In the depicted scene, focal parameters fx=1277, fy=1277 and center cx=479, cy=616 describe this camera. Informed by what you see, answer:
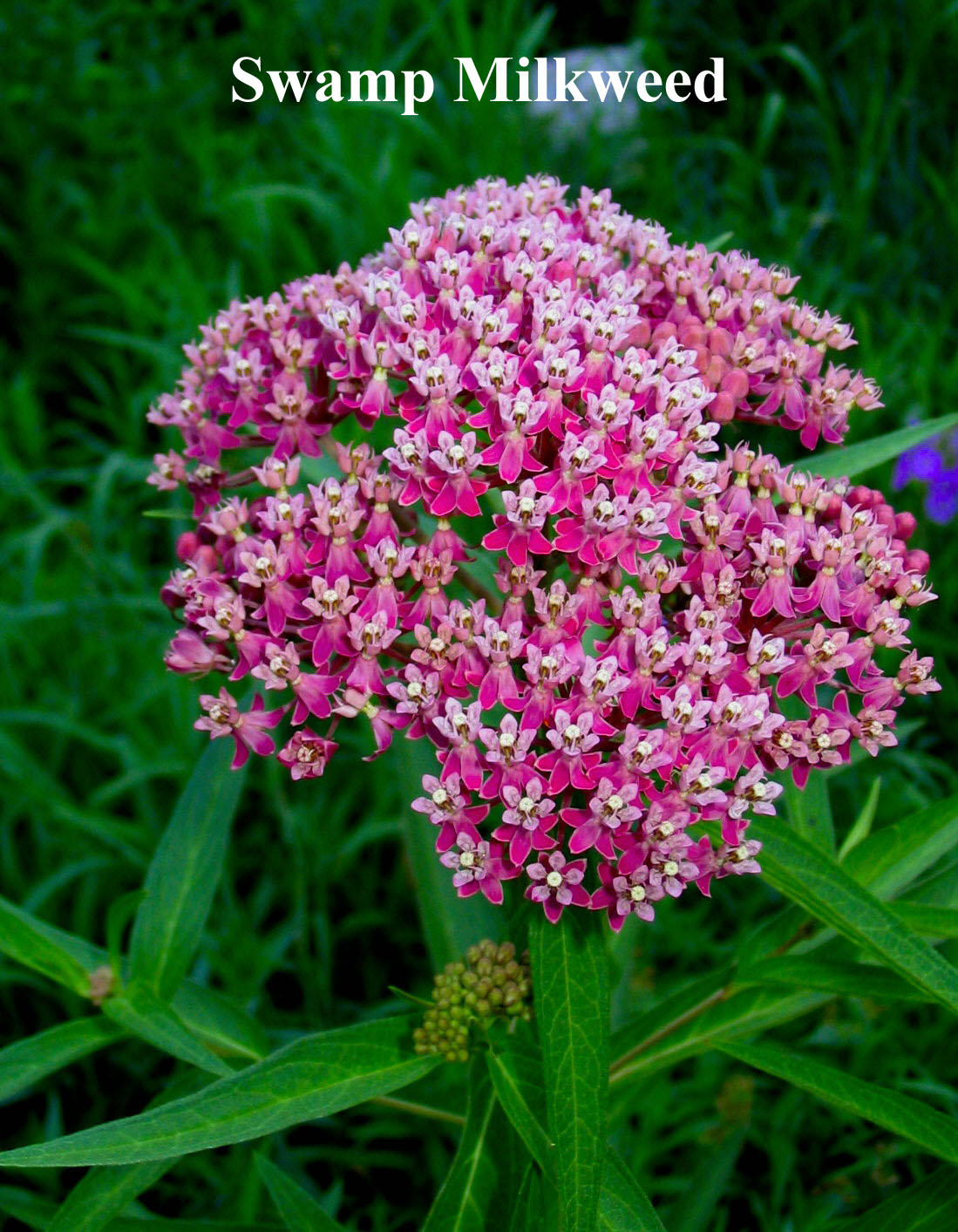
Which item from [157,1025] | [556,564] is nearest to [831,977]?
[556,564]

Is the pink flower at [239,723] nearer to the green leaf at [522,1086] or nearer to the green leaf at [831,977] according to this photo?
the green leaf at [522,1086]

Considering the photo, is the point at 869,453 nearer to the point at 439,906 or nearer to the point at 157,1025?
the point at 439,906

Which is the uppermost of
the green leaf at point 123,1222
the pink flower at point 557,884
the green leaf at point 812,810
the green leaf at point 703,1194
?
the pink flower at point 557,884

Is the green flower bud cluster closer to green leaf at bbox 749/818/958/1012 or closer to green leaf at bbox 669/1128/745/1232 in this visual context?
green leaf at bbox 749/818/958/1012

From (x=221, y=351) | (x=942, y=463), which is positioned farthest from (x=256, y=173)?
(x=221, y=351)

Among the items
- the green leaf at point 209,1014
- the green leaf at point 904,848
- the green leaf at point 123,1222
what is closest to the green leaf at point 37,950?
the green leaf at point 209,1014
